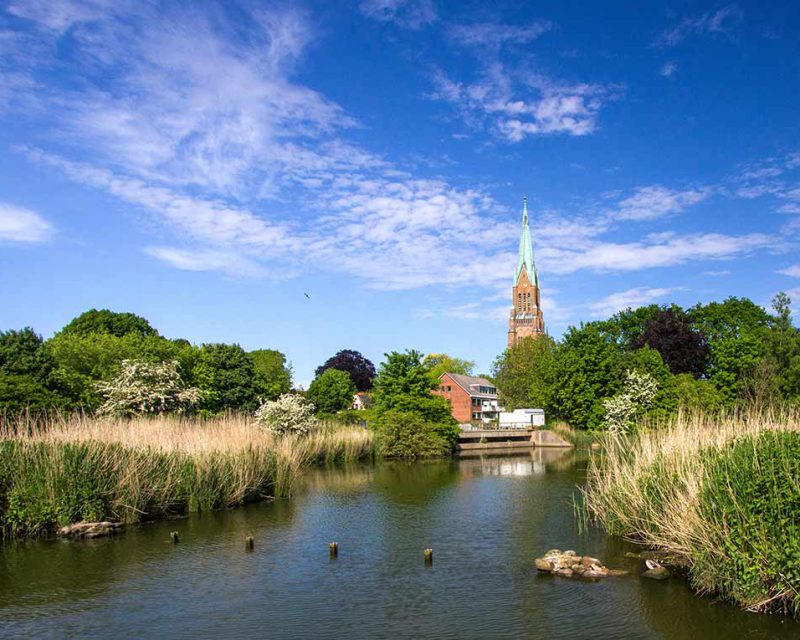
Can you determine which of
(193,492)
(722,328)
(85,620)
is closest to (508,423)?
(722,328)

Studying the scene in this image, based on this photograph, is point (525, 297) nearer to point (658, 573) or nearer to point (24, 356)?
point (24, 356)

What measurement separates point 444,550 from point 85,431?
11.7 m

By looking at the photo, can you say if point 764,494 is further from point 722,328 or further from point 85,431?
point 722,328

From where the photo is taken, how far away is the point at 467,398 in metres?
98.2

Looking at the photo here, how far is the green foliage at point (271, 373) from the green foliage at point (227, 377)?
52.2 inches

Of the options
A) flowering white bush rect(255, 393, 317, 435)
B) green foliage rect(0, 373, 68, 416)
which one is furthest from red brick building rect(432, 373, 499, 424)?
green foliage rect(0, 373, 68, 416)

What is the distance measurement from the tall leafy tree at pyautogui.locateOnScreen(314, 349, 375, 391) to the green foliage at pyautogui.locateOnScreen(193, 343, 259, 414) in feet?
142

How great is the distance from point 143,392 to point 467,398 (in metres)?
68.5

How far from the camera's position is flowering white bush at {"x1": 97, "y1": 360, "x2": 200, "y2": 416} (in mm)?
33844

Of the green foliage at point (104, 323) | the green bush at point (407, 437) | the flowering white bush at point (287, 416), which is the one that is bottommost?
the green bush at point (407, 437)

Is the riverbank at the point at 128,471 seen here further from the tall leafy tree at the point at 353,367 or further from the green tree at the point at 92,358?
the tall leafy tree at the point at 353,367

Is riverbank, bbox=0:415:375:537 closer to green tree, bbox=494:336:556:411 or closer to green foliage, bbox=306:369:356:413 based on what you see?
green foliage, bbox=306:369:356:413

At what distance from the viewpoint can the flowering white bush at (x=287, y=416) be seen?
3975 centimetres

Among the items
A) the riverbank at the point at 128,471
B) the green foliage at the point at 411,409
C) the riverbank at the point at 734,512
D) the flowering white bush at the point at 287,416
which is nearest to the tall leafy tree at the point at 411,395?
the green foliage at the point at 411,409
